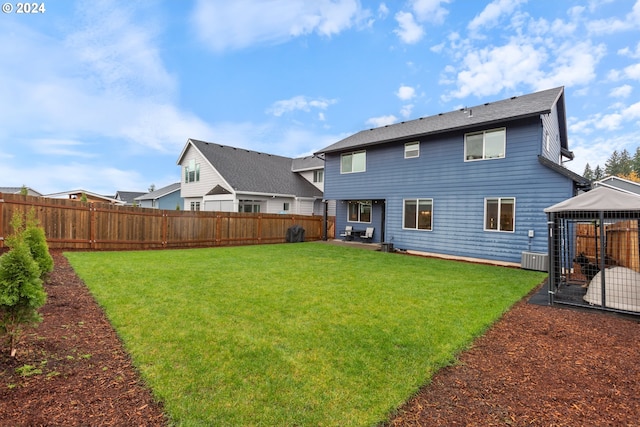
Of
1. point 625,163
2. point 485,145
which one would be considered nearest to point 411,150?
point 485,145

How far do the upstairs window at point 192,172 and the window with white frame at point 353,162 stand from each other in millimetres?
11222

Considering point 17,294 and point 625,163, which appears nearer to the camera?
point 17,294

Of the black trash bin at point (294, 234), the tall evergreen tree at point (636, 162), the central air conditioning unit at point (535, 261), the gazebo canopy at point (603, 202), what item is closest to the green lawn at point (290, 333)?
the central air conditioning unit at point (535, 261)

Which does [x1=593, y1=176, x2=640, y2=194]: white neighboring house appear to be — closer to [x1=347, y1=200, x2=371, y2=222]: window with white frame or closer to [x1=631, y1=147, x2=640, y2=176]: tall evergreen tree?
[x1=347, y1=200, x2=371, y2=222]: window with white frame

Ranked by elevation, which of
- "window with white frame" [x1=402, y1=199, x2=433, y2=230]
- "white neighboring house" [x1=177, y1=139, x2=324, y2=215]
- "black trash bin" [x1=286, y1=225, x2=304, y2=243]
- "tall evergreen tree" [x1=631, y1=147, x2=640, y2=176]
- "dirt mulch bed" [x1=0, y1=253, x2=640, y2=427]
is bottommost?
"dirt mulch bed" [x1=0, y1=253, x2=640, y2=427]

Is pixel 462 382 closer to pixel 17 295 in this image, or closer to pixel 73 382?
pixel 73 382

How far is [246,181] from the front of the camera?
18.8 m

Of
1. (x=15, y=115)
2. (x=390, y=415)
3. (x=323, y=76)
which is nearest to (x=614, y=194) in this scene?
(x=390, y=415)

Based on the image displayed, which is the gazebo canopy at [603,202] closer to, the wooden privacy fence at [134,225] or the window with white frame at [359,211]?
the window with white frame at [359,211]

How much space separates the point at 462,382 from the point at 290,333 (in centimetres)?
202

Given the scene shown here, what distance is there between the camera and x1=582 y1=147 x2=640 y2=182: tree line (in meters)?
56.3

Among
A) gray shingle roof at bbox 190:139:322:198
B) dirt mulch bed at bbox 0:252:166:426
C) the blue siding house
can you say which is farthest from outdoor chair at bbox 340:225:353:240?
dirt mulch bed at bbox 0:252:166:426

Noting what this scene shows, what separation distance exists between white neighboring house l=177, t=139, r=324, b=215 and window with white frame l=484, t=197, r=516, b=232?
12.1 m

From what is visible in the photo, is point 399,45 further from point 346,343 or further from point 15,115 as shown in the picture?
point 15,115
